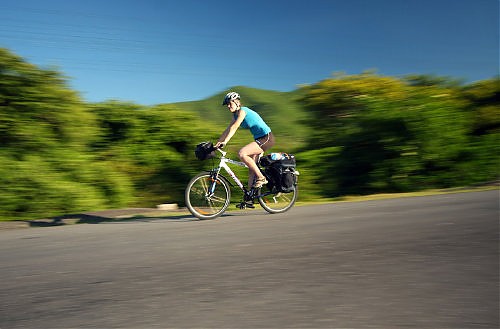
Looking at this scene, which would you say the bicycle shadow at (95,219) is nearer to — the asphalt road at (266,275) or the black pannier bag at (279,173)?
the black pannier bag at (279,173)

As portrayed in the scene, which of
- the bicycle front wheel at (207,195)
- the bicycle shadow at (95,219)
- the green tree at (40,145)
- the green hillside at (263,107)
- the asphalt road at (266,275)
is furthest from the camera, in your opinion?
the green hillside at (263,107)

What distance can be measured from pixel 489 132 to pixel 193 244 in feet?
34.7

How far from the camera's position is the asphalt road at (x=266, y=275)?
3117mm

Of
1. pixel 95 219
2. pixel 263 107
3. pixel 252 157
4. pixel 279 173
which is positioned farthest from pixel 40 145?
pixel 263 107

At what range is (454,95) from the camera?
14.2m

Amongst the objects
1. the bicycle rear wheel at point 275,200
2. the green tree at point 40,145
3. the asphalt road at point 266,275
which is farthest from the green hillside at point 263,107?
the asphalt road at point 266,275

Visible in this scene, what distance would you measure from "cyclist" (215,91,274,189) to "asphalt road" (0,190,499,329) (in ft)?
5.38

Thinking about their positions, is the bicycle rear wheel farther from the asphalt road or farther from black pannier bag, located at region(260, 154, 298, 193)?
the asphalt road

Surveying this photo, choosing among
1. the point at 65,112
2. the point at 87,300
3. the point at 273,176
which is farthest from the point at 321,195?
the point at 87,300

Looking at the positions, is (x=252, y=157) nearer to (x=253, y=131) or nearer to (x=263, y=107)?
(x=253, y=131)

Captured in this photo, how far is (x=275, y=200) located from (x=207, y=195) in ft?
4.09

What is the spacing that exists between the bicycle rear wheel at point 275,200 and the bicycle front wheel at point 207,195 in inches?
25.2

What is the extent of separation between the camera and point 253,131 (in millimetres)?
8547

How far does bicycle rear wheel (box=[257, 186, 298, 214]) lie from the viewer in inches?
336
